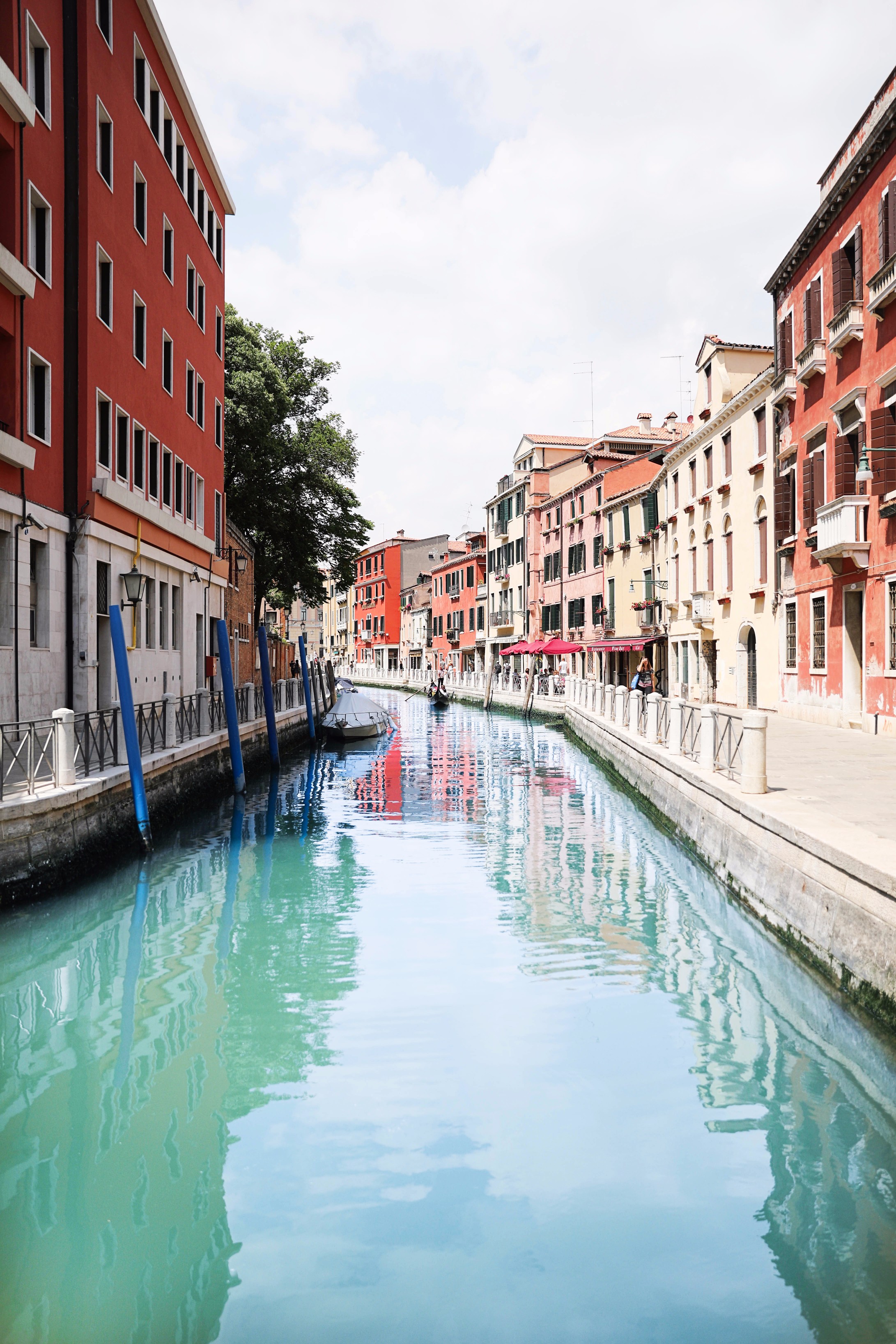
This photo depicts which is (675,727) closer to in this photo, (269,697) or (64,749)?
(64,749)

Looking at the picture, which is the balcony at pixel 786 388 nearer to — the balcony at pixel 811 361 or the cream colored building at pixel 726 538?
the balcony at pixel 811 361

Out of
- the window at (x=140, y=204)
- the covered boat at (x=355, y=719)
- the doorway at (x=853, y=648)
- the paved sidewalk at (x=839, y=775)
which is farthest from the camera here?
the covered boat at (x=355, y=719)

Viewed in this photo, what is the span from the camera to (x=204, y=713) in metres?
18.5

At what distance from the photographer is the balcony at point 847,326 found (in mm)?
18031

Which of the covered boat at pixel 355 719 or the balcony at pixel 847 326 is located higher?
the balcony at pixel 847 326

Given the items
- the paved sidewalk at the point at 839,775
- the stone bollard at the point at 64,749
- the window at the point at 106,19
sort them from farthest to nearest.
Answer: the window at the point at 106,19, the stone bollard at the point at 64,749, the paved sidewalk at the point at 839,775

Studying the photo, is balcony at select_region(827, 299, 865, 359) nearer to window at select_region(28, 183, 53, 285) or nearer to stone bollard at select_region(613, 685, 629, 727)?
stone bollard at select_region(613, 685, 629, 727)

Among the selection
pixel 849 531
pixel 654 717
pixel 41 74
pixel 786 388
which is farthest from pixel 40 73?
pixel 786 388

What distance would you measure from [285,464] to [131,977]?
26.2m

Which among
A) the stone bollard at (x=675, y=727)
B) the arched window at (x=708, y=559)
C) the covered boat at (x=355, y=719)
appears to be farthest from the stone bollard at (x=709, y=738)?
the covered boat at (x=355, y=719)

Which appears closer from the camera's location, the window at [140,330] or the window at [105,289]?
the window at [105,289]

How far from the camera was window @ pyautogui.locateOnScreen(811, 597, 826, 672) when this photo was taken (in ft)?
67.3

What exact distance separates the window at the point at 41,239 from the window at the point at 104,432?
2088 mm

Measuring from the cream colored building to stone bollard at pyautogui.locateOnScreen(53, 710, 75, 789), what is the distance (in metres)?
17.7
